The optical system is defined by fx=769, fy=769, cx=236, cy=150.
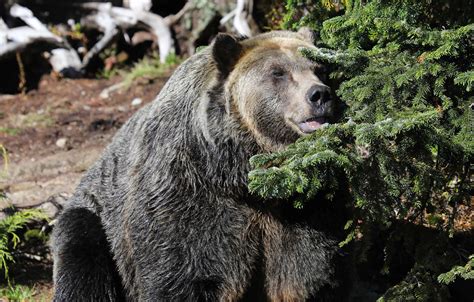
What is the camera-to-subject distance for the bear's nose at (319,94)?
4.62 m

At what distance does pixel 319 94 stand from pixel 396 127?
0.91 m

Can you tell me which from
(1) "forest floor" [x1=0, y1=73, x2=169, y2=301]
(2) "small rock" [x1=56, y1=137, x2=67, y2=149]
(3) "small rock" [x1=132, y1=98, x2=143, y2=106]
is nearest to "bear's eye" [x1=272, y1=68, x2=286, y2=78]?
(1) "forest floor" [x1=0, y1=73, x2=169, y2=301]

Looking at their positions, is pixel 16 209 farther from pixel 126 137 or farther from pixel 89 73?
pixel 89 73

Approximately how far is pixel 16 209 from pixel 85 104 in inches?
176

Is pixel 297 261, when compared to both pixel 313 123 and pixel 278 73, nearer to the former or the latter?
pixel 313 123

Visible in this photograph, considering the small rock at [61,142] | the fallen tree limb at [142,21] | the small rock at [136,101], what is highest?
the fallen tree limb at [142,21]

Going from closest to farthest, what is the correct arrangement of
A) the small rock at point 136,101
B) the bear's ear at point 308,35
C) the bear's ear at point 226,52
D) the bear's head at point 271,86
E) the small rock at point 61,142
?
the bear's head at point 271,86
the bear's ear at point 226,52
the bear's ear at point 308,35
the small rock at point 61,142
the small rock at point 136,101

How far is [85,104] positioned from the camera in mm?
12359

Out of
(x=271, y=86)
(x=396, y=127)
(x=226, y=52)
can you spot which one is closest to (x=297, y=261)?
(x=271, y=86)

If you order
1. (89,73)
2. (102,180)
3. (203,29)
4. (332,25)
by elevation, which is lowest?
(89,73)

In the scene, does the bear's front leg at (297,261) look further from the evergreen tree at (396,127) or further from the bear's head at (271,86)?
the bear's head at (271,86)

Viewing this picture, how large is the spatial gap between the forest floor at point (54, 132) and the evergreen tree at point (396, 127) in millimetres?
4076

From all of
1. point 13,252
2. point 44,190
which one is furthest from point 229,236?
point 44,190

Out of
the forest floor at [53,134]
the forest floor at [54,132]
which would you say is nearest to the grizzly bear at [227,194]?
the forest floor at [53,134]
